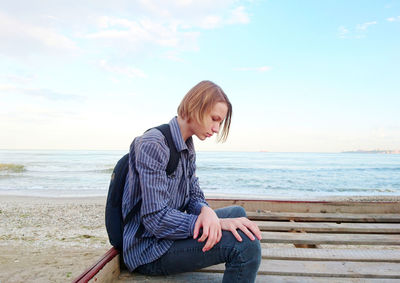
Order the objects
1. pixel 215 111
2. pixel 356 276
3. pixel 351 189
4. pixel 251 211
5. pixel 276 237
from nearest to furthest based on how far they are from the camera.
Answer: pixel 215 111
pixel 356 276
pixel 276 237
pixel 251 211
pixel 351 189

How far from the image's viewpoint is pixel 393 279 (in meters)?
1.86

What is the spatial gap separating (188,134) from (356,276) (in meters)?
1.30

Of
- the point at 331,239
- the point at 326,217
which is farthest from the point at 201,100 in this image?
the point at 326,217

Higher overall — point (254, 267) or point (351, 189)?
point (254, 267)

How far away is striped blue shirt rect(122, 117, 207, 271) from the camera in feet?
5.13

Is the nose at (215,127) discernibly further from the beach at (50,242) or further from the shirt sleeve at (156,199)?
the beach at (50,242)

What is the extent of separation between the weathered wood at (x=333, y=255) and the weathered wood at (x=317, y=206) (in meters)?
1.57

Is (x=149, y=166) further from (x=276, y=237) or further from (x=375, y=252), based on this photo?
(x=375, y=252)

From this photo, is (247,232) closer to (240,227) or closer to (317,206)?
(240,227)

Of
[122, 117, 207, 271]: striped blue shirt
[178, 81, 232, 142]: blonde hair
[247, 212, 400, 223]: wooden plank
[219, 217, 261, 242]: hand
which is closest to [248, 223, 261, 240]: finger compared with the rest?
[219, 217, 261, 242]: hand

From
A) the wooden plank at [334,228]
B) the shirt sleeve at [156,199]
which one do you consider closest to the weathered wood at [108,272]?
the shirt sleeve at [156,199]

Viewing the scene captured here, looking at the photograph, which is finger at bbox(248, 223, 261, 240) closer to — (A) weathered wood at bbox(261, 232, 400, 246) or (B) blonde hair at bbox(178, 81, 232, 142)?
(B) blonde hair at bbox(178, 81, 232, 142)

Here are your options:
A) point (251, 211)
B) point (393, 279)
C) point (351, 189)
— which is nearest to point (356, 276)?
point (393, 279)

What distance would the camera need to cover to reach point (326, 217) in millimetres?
3666
